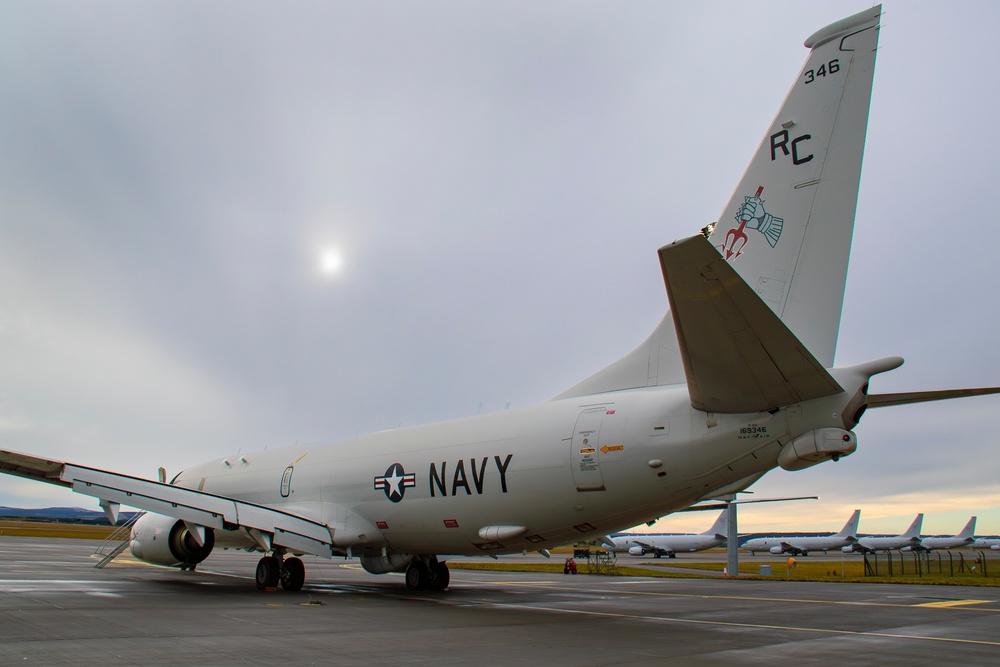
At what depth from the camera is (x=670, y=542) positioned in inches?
2189

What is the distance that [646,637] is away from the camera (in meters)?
9.93

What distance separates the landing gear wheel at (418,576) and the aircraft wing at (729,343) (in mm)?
9715

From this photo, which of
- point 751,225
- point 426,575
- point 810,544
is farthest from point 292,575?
point 810,544

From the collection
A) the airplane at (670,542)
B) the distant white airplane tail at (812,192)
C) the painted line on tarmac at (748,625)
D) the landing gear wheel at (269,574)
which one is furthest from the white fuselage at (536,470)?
the airplane at (670,542)

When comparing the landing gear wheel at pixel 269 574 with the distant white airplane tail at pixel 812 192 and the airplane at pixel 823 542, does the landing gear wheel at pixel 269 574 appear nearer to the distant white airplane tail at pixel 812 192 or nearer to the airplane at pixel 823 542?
the distant white airplane tail at pixel 812 192

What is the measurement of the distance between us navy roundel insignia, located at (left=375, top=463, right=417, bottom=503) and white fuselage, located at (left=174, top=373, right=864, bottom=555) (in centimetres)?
3

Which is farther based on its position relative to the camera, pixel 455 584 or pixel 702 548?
pixel 702 548

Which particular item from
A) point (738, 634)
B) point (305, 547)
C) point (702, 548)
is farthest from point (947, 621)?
point (702, 548)

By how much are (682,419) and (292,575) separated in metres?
10.2

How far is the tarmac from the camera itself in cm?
797

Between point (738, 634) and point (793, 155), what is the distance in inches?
281

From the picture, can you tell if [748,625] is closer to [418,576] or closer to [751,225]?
[751,225]

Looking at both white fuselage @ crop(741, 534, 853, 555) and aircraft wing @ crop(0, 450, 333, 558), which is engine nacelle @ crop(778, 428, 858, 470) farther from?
white fuselage @ crop(741, 534, 853, 555)

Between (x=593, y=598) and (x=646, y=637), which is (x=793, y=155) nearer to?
(x=646, y=637)
